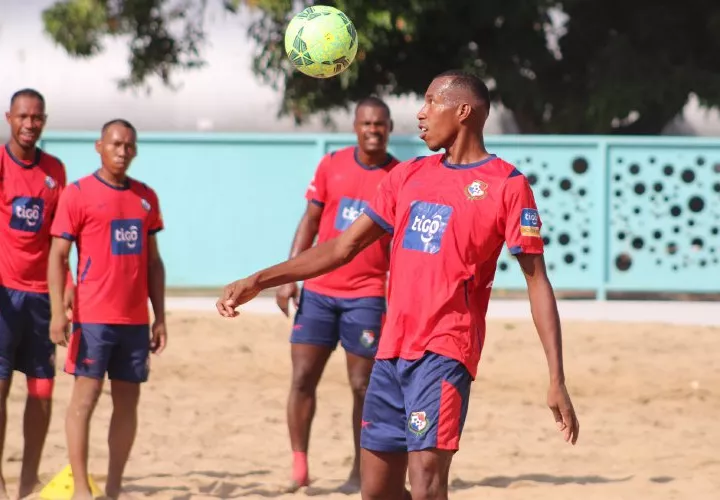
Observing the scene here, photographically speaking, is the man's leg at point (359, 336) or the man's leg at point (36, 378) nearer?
the man's leg at point (36, 378)

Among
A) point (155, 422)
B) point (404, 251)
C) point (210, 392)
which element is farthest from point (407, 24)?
point (404, 251)

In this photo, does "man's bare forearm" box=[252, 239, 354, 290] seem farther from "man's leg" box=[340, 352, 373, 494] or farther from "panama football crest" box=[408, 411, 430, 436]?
"man's leg" box=[340, 352, 373, 494]

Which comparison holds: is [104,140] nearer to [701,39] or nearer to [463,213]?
[463,213]

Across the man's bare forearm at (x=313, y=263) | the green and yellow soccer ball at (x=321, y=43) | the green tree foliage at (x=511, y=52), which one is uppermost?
the green tree foliage at (x=511, y=52)

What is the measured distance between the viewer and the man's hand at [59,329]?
7074mm

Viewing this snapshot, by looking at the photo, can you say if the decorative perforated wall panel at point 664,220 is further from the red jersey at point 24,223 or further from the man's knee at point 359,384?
the red jersey at point 24,223

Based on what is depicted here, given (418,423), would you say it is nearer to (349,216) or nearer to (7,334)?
(349,216)

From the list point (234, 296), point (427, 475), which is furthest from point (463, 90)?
point (427, 475)

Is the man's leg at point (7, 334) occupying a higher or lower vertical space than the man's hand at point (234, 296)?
lower

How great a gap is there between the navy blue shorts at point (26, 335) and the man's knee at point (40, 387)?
3 centimetres

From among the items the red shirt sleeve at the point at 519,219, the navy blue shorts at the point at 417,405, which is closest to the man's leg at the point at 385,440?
the navy blue shorts at the point at 417,405

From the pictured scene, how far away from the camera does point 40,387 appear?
24.9 feet

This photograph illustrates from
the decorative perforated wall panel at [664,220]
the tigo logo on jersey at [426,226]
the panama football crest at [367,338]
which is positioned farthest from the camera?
the decorative perforated wall panel at [664,220]

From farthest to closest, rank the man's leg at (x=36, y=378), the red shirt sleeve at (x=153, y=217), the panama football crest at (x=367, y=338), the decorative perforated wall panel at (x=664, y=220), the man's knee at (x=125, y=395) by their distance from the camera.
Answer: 1. the decorative perforated wall panel at (x=664, y=220)
2. the panama football crest at (x=367, y=338)
3. the man's leg at (x=36, y=378)
4. the red shirt sleeve at (x=153, y=217)
5. the man's knee at (x=125, y=395)
